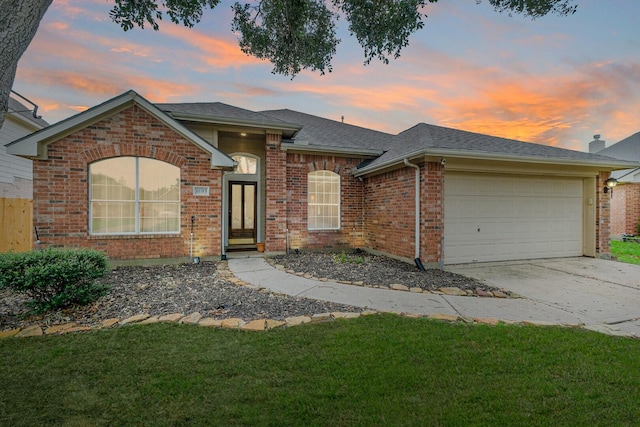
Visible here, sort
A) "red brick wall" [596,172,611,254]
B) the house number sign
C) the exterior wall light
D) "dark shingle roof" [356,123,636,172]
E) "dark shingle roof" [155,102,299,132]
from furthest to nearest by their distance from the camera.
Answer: "red brick wall" [596,172,611,254], the exterior wall light, "dark shingle roof" [155,102,299,132], the house number sign, "dark shingle roof" [356,123,636,172]

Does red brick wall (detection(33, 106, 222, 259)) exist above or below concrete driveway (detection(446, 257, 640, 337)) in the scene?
above

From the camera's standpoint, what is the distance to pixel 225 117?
8562 millimetres

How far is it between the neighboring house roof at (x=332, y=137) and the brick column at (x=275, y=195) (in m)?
0.47

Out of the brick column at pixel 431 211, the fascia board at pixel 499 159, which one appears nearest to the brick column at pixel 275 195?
the fascia board at pixel 499 159

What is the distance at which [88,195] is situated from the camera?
7258 millimetres

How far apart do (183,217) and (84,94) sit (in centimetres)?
706

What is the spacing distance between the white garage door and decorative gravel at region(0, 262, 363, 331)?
4.87 metres

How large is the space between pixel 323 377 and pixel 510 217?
805 cm

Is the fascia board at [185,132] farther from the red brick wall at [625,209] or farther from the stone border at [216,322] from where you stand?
the red brick wall at [625,209]

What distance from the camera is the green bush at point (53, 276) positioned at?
12.9ft

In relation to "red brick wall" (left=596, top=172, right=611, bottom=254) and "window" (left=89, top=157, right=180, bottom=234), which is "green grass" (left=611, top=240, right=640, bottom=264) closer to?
"red brick wall" (left=596, top=172, right=611, bottom=254)

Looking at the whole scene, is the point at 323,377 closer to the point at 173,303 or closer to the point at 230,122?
the point at 173,303

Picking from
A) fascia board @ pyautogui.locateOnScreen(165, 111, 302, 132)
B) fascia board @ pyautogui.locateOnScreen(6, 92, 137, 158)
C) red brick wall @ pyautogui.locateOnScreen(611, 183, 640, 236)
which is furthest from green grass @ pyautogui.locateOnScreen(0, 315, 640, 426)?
red brick wall @ pyautogui.locateOnScreen(611, 183, 640, 236)

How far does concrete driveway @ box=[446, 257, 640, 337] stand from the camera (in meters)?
4.39
